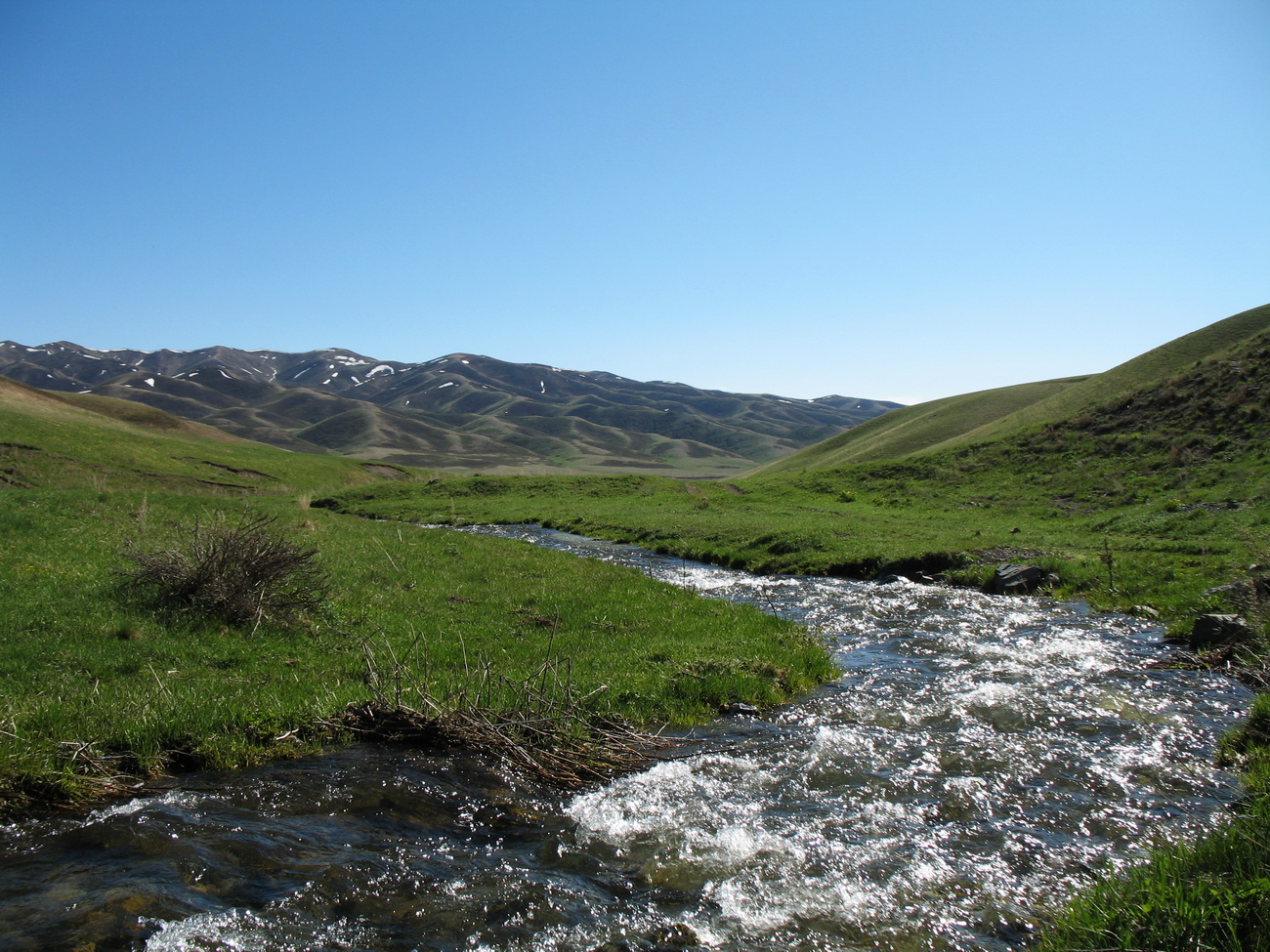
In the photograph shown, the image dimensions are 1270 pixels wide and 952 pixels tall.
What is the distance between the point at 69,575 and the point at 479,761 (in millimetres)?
12104

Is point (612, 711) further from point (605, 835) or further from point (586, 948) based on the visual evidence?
point (586, 948)

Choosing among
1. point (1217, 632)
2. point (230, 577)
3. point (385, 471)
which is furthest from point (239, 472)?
point (1217, 632)

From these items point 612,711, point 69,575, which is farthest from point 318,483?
point 612,711

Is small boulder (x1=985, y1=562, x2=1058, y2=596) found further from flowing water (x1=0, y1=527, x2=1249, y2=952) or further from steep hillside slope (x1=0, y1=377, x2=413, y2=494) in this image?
steep hillside slope (x1=0, y1=377, x2=413, y2=494)

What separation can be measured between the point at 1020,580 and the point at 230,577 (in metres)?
23.1

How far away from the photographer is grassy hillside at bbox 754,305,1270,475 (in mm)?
59119

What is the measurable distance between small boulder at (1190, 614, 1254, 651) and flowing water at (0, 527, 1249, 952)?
9.10 feet

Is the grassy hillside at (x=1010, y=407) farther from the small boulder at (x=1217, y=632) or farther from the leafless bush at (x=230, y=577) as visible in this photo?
the leafless bush at (x=230, y=577)

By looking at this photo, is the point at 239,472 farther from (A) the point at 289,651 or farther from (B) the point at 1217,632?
(B) the point at 1217,632

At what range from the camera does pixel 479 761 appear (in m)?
9.68

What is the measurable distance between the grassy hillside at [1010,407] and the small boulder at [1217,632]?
44.0 m

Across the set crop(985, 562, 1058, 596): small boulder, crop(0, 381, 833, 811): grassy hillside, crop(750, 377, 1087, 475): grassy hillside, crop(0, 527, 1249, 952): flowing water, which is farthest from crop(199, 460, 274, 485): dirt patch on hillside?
crop(0, 527, 1249, 952): flowing water

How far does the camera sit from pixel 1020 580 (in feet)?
75.7

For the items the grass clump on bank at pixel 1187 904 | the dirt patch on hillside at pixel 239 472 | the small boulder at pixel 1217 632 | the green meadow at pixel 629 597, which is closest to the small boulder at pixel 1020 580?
the green meadow at pixel 629 597
